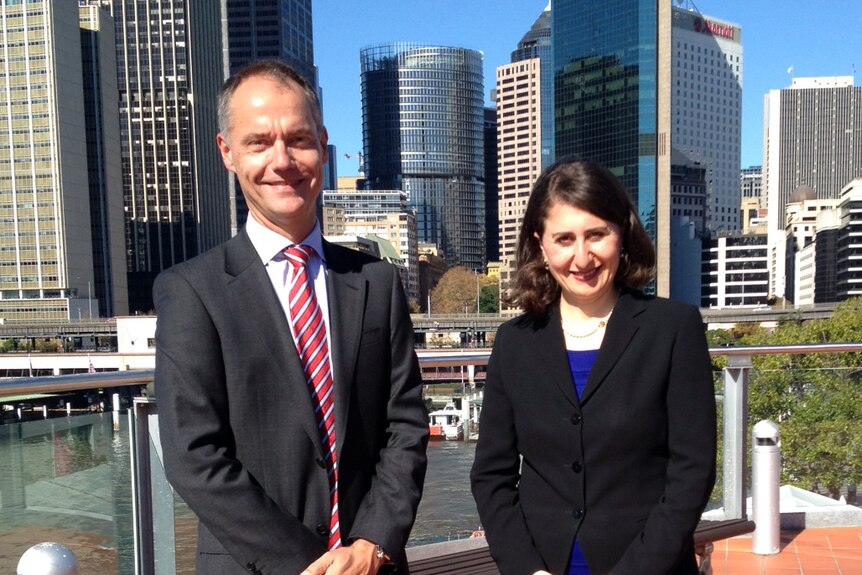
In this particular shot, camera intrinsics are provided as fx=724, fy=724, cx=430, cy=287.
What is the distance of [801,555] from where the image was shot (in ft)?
11.9

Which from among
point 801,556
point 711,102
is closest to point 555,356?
point 801,556

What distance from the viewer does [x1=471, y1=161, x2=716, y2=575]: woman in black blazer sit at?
1.60 m

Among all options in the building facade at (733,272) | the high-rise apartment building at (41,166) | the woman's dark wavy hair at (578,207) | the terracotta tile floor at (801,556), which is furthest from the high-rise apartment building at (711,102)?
the woman's dark wavy hair at (578,207)

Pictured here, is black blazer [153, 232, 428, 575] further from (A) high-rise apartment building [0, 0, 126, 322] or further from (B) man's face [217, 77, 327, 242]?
(A) high-rise apartment building [0, 0, 126, 322]

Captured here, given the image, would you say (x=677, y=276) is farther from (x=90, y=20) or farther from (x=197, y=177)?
(x=90, y=20)

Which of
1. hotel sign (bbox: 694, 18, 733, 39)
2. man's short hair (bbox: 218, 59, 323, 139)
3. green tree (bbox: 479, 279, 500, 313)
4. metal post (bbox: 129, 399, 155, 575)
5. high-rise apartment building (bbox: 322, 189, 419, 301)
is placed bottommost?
green tree (bbox: 479, 279, 500, 313)

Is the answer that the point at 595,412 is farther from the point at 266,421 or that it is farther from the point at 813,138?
the point at 813,138

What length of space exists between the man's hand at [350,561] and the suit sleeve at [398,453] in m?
0.02

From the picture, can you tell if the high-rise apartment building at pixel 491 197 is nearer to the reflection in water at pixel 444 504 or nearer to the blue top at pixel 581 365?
the reflection in water at pixel 444 504

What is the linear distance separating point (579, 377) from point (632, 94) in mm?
72391

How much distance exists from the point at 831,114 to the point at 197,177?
108243 mm

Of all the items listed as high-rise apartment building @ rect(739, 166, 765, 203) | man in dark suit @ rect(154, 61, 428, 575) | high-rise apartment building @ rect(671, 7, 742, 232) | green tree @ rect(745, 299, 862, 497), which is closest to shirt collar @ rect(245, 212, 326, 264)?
man in dark suit @ rect(154, 61, 428, 575)

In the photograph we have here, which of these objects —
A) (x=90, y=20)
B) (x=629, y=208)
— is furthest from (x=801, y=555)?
(x=90, y=20)

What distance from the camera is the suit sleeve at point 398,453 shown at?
155 cm
